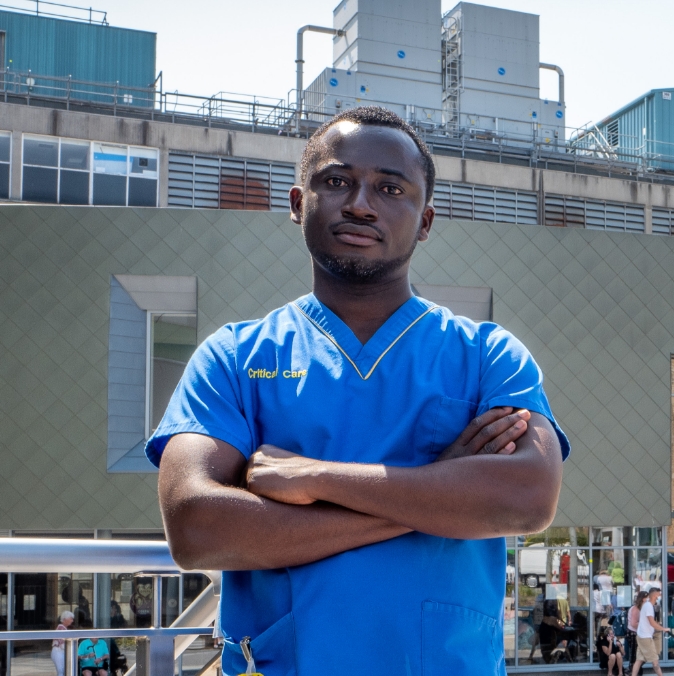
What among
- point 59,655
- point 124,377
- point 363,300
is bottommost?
point 59,655

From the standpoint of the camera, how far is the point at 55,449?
56.3 ft

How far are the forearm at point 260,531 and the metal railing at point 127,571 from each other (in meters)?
0.57

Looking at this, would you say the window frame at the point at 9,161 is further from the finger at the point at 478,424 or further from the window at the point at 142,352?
the finger at the point at 478,424

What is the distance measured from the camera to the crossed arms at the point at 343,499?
162cm

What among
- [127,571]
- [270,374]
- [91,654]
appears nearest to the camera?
[270,374]

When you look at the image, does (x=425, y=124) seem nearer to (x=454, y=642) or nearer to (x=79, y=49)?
(x=79, y=49)

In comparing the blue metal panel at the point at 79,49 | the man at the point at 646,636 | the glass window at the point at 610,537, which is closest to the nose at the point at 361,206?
the man at the point at 646,636

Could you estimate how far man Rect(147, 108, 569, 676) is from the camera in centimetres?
158

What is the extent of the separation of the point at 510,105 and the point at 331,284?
32662 millimetres

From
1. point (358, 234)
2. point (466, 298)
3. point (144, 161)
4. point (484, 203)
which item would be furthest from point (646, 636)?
point (358, 234)

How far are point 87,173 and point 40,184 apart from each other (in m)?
1.13

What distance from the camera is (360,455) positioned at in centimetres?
171

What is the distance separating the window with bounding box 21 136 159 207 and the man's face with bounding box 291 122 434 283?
71.4ft

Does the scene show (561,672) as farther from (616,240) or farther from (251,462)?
(251,462)
